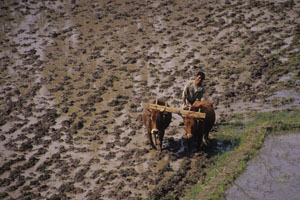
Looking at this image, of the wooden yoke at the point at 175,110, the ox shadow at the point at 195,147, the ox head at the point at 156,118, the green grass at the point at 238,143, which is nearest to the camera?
the green grass at the point at 238,143

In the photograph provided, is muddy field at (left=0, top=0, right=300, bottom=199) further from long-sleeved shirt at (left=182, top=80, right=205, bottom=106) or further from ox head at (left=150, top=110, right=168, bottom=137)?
long-sleeved shirt at (left=182, top=80, right=205, bottom=106)

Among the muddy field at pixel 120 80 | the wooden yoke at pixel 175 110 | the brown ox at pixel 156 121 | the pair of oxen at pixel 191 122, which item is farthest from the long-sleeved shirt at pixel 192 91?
the muddy field at pixel 120 80

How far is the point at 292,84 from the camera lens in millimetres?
11750

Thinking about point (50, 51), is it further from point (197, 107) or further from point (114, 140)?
point (197, 107)

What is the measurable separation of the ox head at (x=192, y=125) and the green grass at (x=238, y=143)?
2.30ft

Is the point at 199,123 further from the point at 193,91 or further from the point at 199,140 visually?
the point at 193,91

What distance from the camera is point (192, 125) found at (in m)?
8.50

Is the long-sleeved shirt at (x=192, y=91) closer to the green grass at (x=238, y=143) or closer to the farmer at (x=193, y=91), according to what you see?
the farmer at (x=193, y=91)

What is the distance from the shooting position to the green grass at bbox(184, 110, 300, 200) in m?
7.68

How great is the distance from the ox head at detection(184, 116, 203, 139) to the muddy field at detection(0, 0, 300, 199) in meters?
0.56

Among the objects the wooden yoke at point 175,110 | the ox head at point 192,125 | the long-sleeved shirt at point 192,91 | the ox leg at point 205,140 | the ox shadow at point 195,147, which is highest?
the long-sleeved shirt at point 192,91

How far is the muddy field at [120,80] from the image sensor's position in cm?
848

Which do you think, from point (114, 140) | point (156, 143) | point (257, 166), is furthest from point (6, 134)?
point (257, 166)

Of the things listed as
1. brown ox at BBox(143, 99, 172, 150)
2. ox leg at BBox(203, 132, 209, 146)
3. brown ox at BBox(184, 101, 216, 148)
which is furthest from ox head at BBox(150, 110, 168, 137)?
ox leg at BBox(203, 132, 209, 146)
